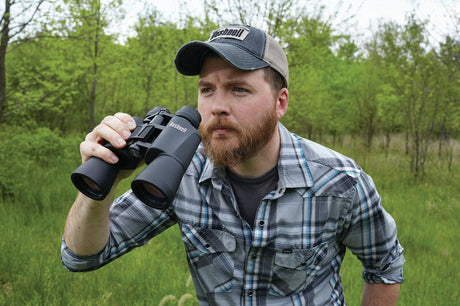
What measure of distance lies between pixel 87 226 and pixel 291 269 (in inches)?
42.3

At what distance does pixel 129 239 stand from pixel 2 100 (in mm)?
4925

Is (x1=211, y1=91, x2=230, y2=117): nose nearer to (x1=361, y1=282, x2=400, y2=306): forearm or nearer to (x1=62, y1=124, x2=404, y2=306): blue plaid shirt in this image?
(x1=62, y1=124, x2=404, y2=306): blue plaid shirt

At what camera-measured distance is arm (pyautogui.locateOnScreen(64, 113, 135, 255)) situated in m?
1.30

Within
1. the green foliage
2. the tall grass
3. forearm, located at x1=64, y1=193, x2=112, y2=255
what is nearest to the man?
forearm, located at x1=64, y1=193, x2=112, y2=255

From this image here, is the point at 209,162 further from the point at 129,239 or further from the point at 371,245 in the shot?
the point at 371,245

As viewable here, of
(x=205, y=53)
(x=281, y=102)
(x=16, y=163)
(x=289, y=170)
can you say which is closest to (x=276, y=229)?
(x=289, y=170)

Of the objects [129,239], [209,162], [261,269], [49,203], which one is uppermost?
[209,162]

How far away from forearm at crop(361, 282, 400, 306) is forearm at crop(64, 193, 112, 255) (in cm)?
162

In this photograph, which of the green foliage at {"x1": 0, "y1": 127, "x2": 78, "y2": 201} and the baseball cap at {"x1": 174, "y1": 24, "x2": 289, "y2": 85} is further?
the green foliage at {"x1": 0, "y1": 127, "x2": 78, "y2": 201}

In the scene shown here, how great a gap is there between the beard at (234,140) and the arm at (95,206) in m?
0.48

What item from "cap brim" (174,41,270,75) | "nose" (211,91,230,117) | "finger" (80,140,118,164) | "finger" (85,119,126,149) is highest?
"cap brim" (174,41,270,75)

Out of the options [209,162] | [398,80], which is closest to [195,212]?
[209,162]

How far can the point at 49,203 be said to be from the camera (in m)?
5.12

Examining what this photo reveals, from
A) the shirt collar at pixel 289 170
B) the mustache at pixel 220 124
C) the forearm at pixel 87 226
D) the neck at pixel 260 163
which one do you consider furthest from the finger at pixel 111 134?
the neck at pixel 260 163
